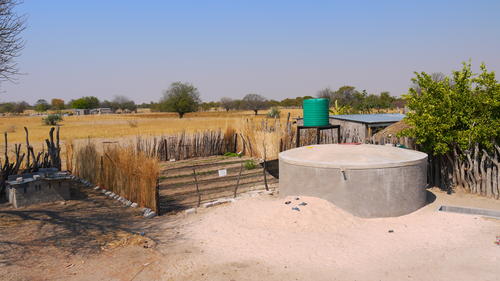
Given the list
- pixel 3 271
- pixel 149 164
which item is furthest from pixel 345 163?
pixel 3 271

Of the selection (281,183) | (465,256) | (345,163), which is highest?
(345,163)

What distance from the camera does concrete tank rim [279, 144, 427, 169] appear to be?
7586mm

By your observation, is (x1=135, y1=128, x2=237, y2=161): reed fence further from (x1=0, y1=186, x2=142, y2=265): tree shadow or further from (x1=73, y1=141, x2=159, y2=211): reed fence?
(x1=0, y1=186, x2=142, y2=265): tree shadow

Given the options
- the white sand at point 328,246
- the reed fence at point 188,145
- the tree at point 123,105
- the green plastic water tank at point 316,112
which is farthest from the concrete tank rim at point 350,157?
the tree at point 123,105

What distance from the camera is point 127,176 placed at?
898cm

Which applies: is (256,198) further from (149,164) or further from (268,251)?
(268,251)

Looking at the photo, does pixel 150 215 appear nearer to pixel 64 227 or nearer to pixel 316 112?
pixel 64 227

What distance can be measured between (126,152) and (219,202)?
8.13 feet

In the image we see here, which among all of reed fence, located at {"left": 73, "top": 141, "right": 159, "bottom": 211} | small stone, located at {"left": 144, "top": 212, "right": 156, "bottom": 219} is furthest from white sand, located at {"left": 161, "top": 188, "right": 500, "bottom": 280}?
reed fence, located at {"left": 73, "top": 141, "right": 159, "bottom": 211}

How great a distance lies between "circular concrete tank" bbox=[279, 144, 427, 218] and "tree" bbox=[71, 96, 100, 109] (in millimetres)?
87130

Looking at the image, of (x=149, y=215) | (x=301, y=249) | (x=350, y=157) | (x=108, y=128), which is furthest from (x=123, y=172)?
(x=108, y=128)

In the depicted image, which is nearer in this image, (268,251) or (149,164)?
(268,251)

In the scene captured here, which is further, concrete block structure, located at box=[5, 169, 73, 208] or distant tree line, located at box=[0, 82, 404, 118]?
distant tree line, located at box=[0, 82, 404, 118]

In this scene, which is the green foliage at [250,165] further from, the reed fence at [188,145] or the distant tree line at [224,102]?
the distant tree line at [224,102]
